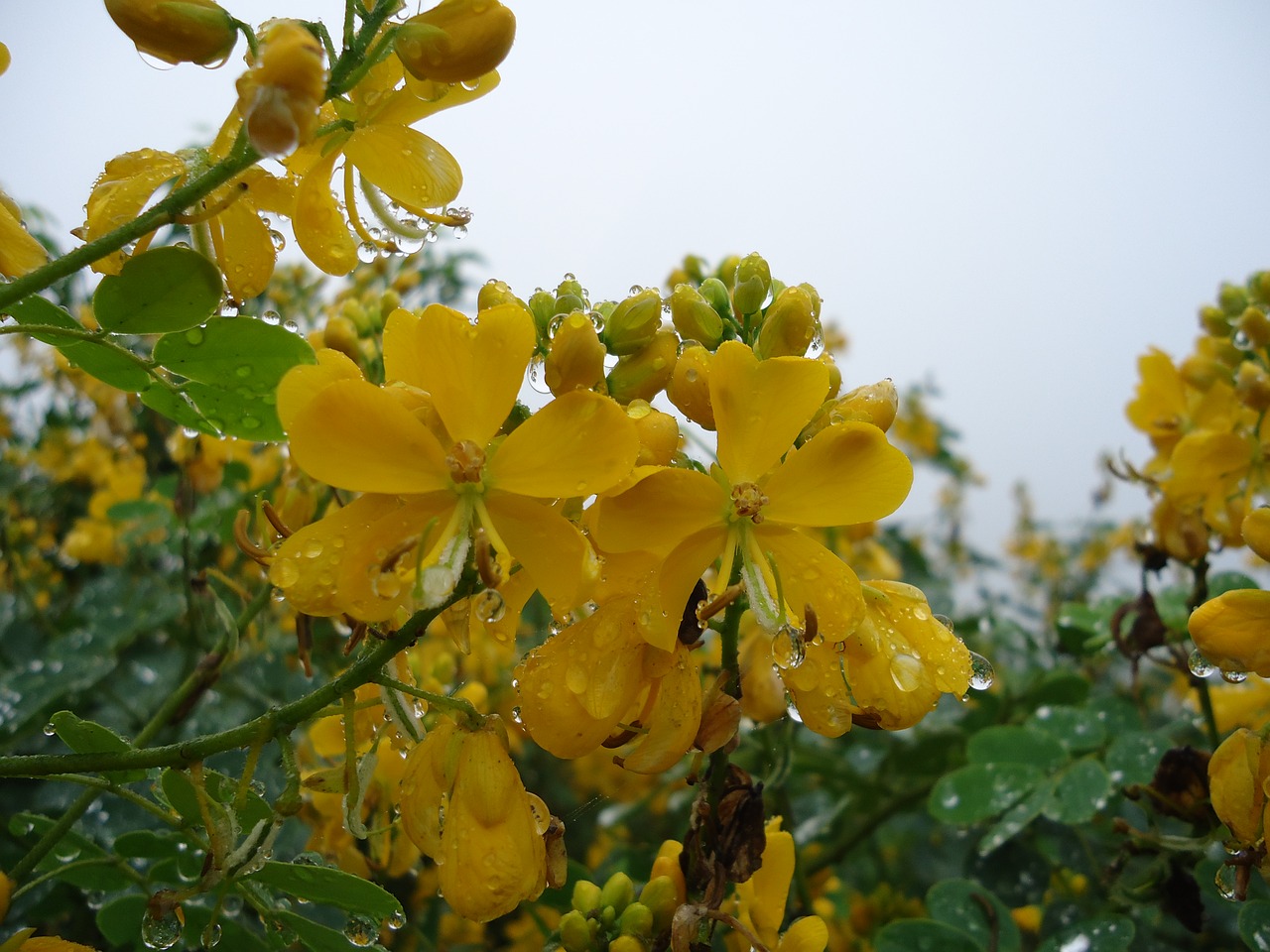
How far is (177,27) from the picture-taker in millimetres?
857

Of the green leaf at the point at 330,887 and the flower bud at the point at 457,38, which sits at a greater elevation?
the flower bud at the point at 457,38

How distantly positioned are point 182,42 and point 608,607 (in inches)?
27.0

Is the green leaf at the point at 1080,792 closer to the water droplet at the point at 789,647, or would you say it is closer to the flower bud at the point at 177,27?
the water droplet at the point at 789,647

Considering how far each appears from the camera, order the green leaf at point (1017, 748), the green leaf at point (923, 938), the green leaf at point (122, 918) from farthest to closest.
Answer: the green leaf at point (1017, 748)
the green leaf at point (923, 938)
the green leaf at point (122, 918)

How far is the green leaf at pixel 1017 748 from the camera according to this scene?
1.73 metres

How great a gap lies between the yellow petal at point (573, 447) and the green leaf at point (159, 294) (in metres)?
0.35

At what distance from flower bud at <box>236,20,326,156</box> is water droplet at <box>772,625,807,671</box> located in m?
0.64

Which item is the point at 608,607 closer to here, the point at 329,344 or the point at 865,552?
the point at 329,344

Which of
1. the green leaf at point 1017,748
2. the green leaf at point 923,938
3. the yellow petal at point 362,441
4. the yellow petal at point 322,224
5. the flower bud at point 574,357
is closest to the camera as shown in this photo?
the yellow petal at point 362,441

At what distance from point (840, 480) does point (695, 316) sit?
0.28m

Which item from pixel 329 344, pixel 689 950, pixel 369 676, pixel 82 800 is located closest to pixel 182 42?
pixel 369 676

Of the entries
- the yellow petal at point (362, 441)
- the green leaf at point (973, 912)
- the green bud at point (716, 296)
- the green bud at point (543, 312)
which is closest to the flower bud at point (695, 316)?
the green bud at point (716, 296)

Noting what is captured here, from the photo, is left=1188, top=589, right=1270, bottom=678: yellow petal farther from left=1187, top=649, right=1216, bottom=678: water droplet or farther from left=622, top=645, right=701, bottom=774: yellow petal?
left=622, top=645, right=701, bottom=774: yellow petal

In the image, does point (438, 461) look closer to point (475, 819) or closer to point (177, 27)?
point (475, 819)
